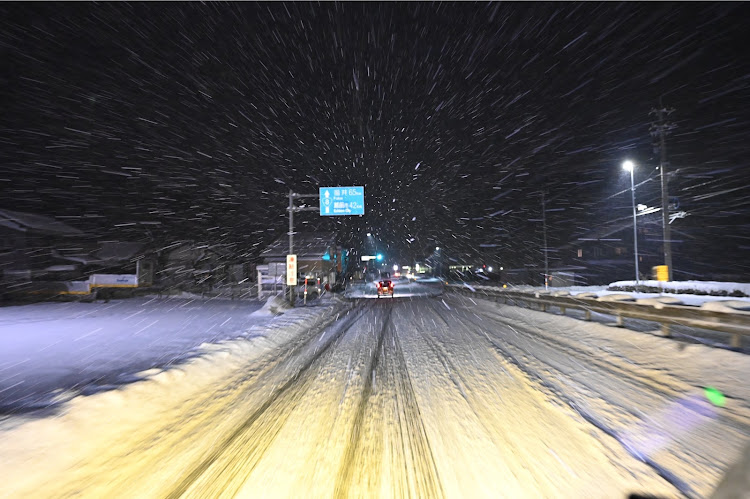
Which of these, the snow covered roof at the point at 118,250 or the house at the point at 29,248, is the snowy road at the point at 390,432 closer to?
the house at the point at 29,248

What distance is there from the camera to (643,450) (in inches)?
150

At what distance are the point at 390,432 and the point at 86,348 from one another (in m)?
10.9

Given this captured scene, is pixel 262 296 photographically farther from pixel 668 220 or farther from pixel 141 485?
pixel 668 220

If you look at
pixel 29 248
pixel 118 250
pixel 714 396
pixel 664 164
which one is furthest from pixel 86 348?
pixel 118 250

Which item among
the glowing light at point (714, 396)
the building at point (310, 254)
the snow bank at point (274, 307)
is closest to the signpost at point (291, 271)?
the snow bank at point (274, 307)

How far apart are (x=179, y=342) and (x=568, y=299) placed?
14637mm

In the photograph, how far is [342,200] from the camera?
76.7 ft

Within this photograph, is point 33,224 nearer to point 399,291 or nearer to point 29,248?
point 29,248

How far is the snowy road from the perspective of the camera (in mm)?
3256

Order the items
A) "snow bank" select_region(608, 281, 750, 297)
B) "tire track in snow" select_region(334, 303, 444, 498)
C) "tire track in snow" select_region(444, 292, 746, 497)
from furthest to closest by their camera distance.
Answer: "snow bank" select_region(608, 281, 750, 297) < "tire track in snow" select_region(444, 292, 746, 497) < "tire track in snow" select_region(334, 303, 444, 498)

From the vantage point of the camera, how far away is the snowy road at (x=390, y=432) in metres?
3.26

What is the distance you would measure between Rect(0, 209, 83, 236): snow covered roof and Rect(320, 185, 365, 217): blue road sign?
2942cm

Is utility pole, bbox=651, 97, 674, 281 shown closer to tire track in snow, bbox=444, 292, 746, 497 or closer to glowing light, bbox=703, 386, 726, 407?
tire track in snow, bbox=444, 292, 746, 497

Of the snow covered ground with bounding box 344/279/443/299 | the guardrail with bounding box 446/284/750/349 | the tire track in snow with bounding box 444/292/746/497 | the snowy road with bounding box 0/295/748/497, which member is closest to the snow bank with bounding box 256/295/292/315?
the snowy road with bounding box 0/295/748/497
